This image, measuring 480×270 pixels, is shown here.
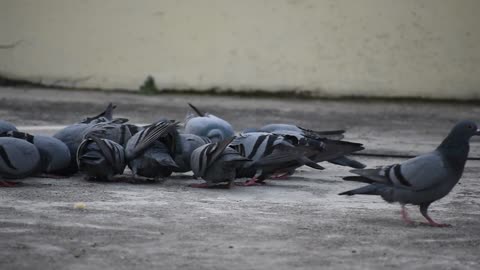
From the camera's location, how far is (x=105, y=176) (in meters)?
6.27

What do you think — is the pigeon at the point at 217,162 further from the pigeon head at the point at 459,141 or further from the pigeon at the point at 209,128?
the pigeon head at the point at 459,141

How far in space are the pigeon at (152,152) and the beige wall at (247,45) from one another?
18.2 ft

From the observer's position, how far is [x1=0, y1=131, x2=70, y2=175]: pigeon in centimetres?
630

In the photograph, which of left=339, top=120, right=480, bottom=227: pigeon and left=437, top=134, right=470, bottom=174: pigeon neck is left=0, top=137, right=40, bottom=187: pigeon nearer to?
left=339, top=120, right=480, bottom=227: pigeon

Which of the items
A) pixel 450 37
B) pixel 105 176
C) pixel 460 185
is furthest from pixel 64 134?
pixel 450 37

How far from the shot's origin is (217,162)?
6105 mm

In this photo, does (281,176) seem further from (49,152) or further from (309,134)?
(49,152)

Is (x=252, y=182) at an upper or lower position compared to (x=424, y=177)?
lower

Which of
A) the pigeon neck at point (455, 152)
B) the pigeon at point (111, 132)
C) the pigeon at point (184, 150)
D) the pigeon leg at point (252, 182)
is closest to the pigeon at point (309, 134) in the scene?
the pigeon leg at point (252, 182)

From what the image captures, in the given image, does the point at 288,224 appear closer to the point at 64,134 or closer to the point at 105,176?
the point at 105,176

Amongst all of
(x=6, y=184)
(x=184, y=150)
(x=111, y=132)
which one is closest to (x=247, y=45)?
(x=111, y=132)

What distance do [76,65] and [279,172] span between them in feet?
19.3

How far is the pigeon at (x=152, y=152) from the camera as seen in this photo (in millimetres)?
6238

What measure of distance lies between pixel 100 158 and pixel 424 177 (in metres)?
2.07
